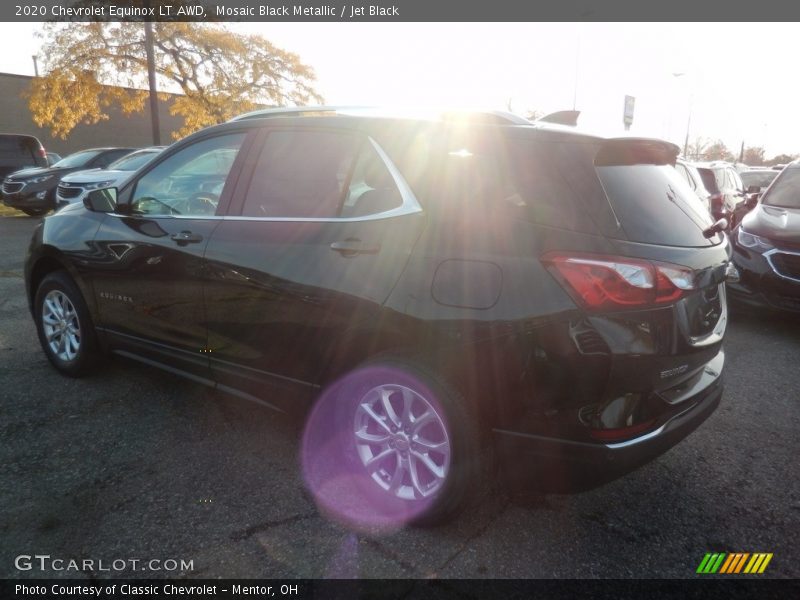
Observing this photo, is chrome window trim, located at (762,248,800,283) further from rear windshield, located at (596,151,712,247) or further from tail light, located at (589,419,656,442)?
tail light, located at (589,419,656,442)

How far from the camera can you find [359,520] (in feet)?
8.36

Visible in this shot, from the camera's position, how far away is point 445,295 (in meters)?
2.29

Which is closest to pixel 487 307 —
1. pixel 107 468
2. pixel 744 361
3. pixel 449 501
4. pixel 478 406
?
pixel 478 406

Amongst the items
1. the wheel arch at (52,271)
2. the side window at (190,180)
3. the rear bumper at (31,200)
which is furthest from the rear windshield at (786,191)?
the rear bumper at (31,200)

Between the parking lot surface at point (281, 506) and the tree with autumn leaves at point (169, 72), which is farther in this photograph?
the tree with autumn leaves at point (169, 72)

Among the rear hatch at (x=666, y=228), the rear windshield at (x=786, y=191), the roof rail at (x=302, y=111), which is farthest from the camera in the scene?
the rear windshield at (x=786, y=191)

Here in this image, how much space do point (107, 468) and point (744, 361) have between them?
450 cm

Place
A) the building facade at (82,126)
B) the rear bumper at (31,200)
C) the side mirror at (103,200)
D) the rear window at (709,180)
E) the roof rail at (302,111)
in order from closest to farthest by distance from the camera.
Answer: the roof rail at (302,111), the side mirror at (103,200), the rear window at (709,180), the rear bumper at (31,200), the building facade at (82,126)

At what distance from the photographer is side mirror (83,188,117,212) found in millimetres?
3590

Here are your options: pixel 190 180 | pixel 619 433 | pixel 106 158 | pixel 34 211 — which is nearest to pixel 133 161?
pixel 106 158

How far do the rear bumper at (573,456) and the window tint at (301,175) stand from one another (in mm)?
1301

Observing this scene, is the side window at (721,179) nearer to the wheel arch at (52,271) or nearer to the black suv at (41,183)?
the wheel arch at (52,271)

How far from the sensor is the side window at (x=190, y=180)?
3.23 meters
